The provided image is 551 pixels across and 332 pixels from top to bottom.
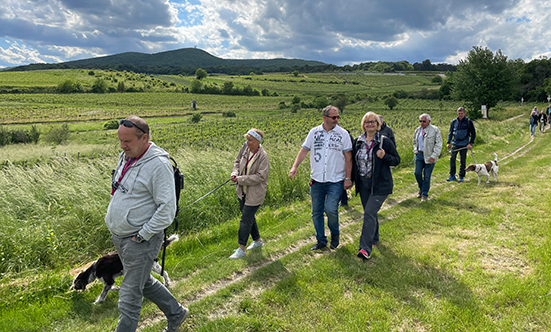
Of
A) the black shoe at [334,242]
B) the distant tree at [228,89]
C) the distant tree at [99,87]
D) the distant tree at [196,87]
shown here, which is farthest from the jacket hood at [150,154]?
the distant tree at [99,87]

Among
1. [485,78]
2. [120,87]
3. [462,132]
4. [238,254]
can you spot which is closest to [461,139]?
[462,132]

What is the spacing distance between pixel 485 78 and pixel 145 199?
130 feet

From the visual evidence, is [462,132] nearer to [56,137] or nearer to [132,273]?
[132,273]

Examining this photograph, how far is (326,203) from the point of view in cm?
488

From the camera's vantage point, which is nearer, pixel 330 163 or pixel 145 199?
pixel 145 199

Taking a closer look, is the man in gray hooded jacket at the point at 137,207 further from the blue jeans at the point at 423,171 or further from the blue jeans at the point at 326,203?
the blue jeans at the point at 423,171

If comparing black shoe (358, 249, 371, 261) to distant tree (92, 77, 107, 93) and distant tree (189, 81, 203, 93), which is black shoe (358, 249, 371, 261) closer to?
distant tree (189, 81, 203, 93)

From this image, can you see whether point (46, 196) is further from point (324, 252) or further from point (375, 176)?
point (375, 176)

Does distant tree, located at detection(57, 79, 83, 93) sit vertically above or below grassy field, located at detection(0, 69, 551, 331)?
above

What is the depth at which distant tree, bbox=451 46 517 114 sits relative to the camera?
32.8 meters

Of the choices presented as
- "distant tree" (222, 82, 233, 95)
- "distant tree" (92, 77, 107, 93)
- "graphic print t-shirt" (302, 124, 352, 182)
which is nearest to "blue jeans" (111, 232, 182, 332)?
"graphic print t-shirt" (302, 124, 352, 182)

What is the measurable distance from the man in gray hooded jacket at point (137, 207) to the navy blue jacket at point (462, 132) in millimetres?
9865

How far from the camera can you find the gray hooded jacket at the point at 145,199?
276 centimetres

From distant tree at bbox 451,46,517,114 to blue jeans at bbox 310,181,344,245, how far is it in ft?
114
